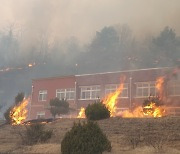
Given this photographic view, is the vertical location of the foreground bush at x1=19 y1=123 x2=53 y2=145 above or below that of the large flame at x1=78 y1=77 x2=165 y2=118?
below

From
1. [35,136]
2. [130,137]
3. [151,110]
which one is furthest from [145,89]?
[35,136]

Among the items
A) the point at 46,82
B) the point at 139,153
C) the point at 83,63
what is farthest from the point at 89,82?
the point at 139,153

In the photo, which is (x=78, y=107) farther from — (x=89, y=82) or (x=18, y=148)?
(x=18, y=148)

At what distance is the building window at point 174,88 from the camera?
3616 cm

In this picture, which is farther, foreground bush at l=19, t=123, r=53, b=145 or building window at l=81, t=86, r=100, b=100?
building window at l=81, t=86, r=100, b=100

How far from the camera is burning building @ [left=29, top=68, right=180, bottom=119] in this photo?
36.7 meters

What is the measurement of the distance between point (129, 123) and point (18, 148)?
7.22 meters

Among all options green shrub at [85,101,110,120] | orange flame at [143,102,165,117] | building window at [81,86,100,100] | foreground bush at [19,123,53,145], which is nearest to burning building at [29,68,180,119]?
building window at [81,86,100,100]

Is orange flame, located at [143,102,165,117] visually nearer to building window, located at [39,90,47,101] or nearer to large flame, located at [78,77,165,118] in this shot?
large flame, located at [78,77,165,118]

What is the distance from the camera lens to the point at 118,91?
134 feet

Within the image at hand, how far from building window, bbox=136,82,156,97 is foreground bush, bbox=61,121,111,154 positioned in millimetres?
27511

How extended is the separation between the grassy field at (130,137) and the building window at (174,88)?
17495mm

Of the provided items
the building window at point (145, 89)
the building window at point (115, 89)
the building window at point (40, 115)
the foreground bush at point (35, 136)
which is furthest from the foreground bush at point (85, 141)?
the building window at point (40, 115)

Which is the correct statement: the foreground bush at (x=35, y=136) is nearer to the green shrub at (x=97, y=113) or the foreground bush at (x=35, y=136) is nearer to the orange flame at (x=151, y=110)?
the green shrub at (x=97, y=113)
